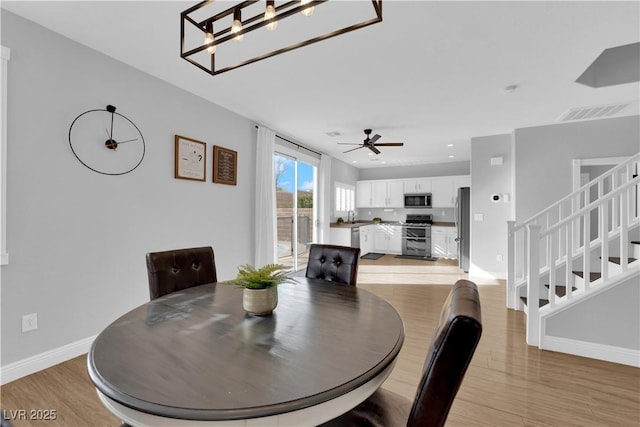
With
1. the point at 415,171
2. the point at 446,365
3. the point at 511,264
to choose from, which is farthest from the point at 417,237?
the point at 446,365

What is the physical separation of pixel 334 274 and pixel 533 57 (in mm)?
2502

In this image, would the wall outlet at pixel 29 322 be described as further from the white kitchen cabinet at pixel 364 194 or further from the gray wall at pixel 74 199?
the white kitchen cabinet at pixel 364 194

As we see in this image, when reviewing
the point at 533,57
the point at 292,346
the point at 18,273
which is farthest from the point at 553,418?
the point at 18,273

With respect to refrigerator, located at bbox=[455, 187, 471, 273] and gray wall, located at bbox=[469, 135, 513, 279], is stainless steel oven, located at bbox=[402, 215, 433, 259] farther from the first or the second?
gray wall, located at bbox=[469, 135, 513, 279]

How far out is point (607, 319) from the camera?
7.79 ft

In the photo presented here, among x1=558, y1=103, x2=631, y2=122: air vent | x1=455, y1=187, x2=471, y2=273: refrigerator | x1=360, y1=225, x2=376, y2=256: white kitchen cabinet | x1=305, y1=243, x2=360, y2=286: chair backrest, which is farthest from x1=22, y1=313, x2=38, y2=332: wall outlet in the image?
x1=455, y1=187, x2=471, y2=273: refrigerator

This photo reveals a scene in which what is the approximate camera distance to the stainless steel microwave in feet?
24.6

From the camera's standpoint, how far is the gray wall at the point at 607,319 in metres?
2.30

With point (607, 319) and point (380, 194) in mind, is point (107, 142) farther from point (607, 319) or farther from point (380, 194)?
point (380, 194)

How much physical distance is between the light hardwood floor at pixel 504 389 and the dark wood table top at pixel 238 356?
0.99m

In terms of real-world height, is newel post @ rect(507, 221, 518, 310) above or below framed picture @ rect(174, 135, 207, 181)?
below

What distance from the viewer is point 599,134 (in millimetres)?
4059

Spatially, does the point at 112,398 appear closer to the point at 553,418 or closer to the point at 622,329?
the point at 553,418

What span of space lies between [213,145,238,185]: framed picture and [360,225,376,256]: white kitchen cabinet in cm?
426
